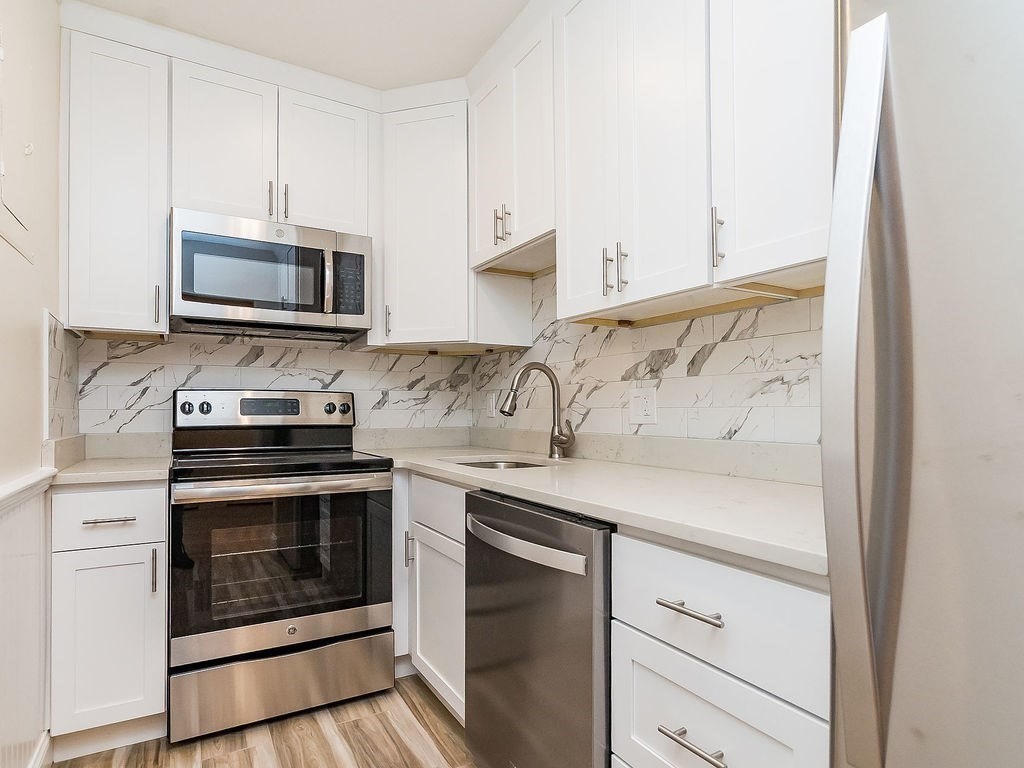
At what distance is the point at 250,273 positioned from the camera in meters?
2.21

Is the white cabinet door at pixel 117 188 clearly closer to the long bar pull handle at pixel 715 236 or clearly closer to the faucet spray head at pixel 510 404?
→ the faucet spray head at pixel 510 404

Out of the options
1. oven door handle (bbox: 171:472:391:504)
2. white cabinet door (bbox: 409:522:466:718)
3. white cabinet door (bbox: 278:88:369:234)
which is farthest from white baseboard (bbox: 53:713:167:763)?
white cabinet door (bbox: 278:88:369:234)

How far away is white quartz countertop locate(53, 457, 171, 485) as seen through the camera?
1.75 meters

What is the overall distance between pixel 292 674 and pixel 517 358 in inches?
58.7

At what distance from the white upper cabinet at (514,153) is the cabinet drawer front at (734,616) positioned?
1.20m

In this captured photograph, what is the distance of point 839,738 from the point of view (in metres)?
0.76

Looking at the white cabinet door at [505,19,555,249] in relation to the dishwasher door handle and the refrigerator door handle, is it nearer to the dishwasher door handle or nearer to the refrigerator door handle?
the dishwasher door handle

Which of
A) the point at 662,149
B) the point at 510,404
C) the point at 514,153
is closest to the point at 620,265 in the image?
the point at 662,149

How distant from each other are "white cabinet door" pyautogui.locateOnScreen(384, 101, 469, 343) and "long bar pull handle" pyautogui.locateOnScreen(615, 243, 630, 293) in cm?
94

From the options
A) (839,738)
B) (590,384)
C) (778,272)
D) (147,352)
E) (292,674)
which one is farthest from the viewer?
(147,352)

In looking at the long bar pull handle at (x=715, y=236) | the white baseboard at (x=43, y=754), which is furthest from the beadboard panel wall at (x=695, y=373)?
the white baseboard at (x=43, y=754)

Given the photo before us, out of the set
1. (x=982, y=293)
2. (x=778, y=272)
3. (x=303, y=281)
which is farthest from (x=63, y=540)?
(x=982, y=293)

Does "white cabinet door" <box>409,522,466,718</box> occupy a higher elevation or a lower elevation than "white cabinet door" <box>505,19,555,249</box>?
lower

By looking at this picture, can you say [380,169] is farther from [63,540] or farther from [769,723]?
[769,723]
